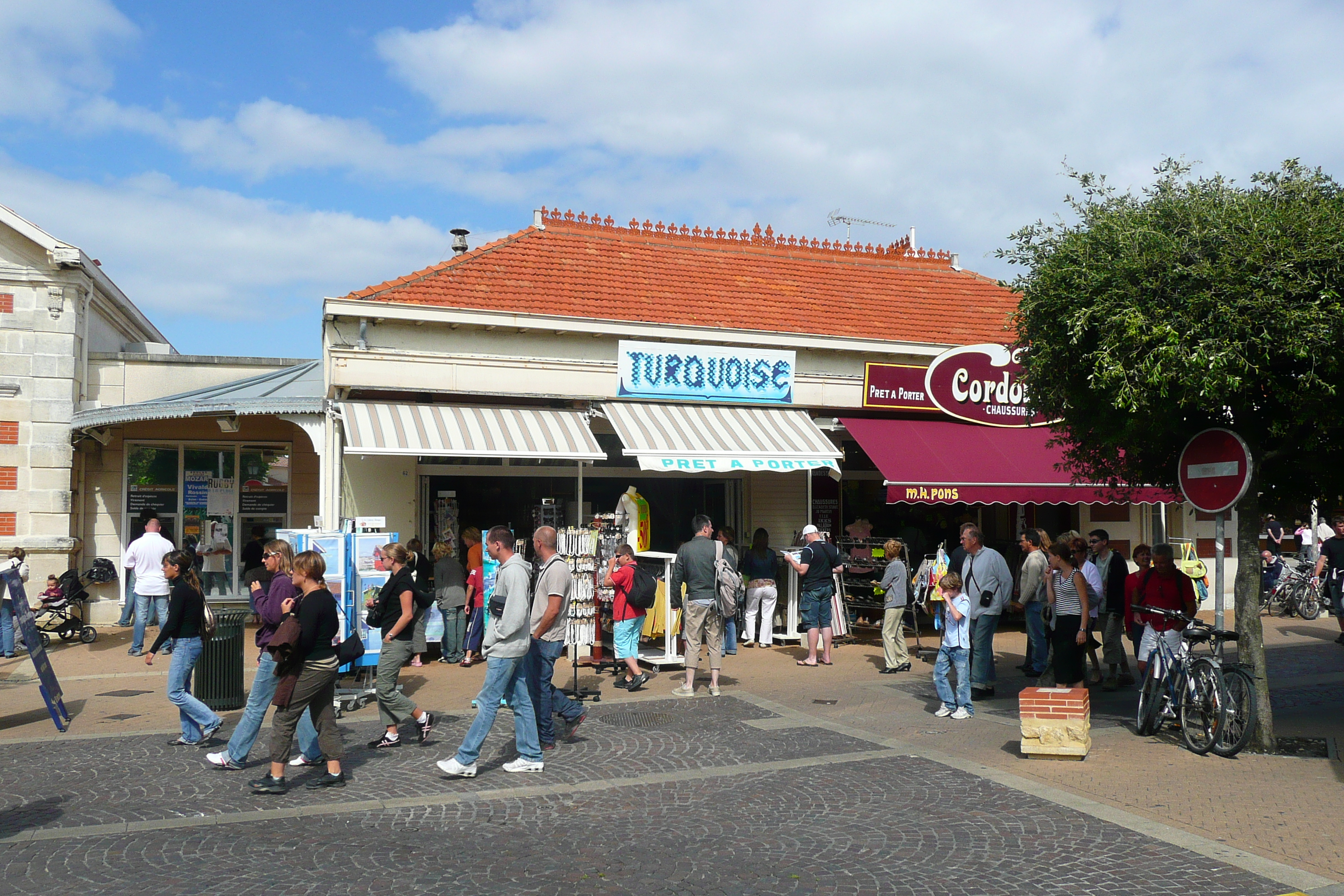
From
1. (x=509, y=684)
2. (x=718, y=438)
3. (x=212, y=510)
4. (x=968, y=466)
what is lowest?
(x=509, y=684)

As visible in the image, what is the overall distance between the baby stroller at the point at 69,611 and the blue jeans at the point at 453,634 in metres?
5.49

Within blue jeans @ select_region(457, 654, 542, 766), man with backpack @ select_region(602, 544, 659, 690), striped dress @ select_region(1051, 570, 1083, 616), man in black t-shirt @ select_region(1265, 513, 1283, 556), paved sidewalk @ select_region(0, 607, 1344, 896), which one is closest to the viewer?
paved sidewalk @ select_region(0, 607, 1344, 896)

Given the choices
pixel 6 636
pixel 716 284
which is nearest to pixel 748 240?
pixel 716 284

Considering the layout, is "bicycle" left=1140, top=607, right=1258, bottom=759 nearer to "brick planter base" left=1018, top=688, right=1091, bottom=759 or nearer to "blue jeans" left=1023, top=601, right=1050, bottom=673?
"brick planter base" left=1018, top=688, right=1091, bottom=759

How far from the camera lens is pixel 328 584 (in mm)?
10078

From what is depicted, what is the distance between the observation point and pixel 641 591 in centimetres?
1096

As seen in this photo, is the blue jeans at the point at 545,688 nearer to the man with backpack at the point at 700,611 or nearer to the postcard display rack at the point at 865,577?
the man with backpack at the point at 700,611

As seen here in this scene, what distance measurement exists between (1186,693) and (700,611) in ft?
14.6

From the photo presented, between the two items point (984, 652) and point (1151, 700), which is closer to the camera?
point (1151, 700)

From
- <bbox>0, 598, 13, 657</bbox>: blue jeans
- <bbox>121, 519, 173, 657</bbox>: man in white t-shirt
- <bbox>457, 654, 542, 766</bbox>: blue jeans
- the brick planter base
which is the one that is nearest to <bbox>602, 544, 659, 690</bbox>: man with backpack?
<bbox>457, 654, 542, 766</bbox>: blue jeans

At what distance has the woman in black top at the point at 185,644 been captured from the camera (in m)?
8.00

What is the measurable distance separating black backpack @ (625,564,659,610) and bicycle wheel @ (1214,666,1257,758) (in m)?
5.48

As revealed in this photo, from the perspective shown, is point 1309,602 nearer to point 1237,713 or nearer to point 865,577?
point 865,577

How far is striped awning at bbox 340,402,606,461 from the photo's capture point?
1220 cm
